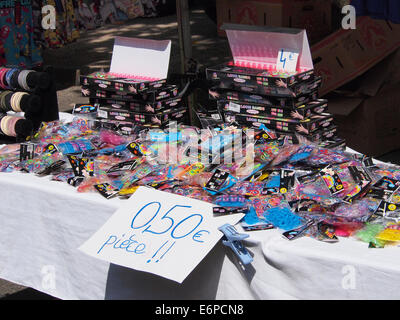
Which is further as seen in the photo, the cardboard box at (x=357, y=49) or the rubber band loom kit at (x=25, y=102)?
the cardboard box at (x=357, y=49)

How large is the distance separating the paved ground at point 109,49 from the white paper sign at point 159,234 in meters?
4.79

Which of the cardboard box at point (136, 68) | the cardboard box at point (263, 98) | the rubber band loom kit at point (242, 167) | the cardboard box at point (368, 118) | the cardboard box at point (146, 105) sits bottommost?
the cardboard box at point (368, 118)

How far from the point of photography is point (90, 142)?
97.3 inches

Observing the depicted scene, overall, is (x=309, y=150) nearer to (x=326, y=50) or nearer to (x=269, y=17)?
(x=326, y=50)

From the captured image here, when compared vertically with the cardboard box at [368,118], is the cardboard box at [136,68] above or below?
above

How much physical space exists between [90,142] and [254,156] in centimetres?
80

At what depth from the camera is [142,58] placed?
2801mm

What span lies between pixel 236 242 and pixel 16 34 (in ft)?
17.5

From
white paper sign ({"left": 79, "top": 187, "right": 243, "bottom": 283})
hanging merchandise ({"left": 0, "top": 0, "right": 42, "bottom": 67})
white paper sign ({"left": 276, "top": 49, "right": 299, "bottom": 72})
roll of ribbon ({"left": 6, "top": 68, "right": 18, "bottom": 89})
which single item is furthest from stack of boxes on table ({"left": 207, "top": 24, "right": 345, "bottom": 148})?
hanging merchandise ({"left": 0, "top": 0, "right": 42, "bottom": 67})

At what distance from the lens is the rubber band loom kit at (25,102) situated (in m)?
3.04

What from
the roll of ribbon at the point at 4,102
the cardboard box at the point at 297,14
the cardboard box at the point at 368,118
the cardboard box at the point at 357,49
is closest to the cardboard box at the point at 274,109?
the roll of ribbon at the point at 4,102

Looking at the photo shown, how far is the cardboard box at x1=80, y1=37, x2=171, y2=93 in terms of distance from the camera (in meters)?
2.72

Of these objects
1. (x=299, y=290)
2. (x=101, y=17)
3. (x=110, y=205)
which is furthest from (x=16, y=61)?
(x=299, y=290)

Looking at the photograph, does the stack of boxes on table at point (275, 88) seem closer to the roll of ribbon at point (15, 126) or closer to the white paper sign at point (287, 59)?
the white paper sign at point (287, 59)
